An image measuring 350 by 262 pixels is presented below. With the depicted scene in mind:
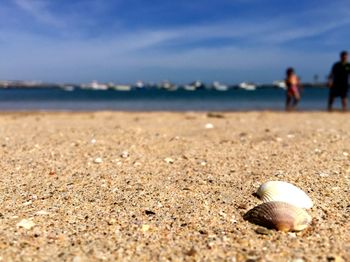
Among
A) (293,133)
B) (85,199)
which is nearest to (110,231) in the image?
(85,199)

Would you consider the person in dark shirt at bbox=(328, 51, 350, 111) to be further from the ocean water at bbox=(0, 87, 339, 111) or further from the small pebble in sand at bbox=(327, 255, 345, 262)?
the small pebble in sand at bbox=(327, 255, 345, 262)

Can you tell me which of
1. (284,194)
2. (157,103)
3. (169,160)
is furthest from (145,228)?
(157,103)

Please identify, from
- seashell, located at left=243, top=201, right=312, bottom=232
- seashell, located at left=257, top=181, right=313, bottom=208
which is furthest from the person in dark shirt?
seashell, located at left=243, top=201, right=312, bottom=232

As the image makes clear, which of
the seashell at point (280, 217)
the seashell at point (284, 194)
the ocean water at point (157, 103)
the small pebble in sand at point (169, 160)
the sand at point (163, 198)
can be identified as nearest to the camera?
the sand at point (163, 198)

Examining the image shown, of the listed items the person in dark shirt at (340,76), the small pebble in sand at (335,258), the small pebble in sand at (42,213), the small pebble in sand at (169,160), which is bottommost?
the small pebble in sand at (335,258)

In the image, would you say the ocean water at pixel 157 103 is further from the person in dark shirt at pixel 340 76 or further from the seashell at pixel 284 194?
the seashell at pixel 284 194

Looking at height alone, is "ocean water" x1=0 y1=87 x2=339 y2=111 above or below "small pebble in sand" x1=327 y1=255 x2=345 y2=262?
above

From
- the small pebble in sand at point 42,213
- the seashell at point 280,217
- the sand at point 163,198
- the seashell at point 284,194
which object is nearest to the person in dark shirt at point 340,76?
the sand at point 163,198
